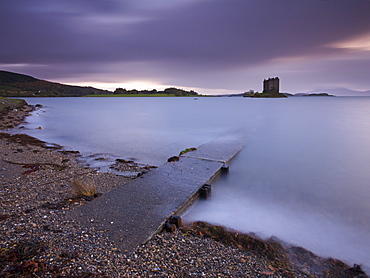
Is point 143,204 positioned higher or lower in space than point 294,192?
higher

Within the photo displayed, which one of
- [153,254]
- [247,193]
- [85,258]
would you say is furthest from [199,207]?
[85,258]

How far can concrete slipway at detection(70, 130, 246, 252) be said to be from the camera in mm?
4105

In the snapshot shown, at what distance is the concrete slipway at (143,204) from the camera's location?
162 inches

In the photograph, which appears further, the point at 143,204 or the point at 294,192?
the point at 294,192

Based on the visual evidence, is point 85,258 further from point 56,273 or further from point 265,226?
point 265,226

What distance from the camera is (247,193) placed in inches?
294

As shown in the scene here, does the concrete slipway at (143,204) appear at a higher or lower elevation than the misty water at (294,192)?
higher

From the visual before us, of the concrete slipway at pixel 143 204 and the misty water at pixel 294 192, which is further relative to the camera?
the misty water at pixel 294 192

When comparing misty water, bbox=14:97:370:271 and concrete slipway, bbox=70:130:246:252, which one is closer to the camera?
concrete slipway, bbox=70:130:246:252

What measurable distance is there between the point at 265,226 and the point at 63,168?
6946mm

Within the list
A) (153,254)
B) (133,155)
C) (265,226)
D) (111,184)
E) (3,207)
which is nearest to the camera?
(153,254)

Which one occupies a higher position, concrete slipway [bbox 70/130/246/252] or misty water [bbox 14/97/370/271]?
concrete slipway [bbox 70/130/246/252]

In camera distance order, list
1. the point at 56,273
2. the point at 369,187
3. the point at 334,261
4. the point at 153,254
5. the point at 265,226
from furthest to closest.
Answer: the point at 369,187 → the point at 265,226 → the point at 334,261 → the point at 153,254 → the point at 56,273

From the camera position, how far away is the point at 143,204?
511 centimetres
